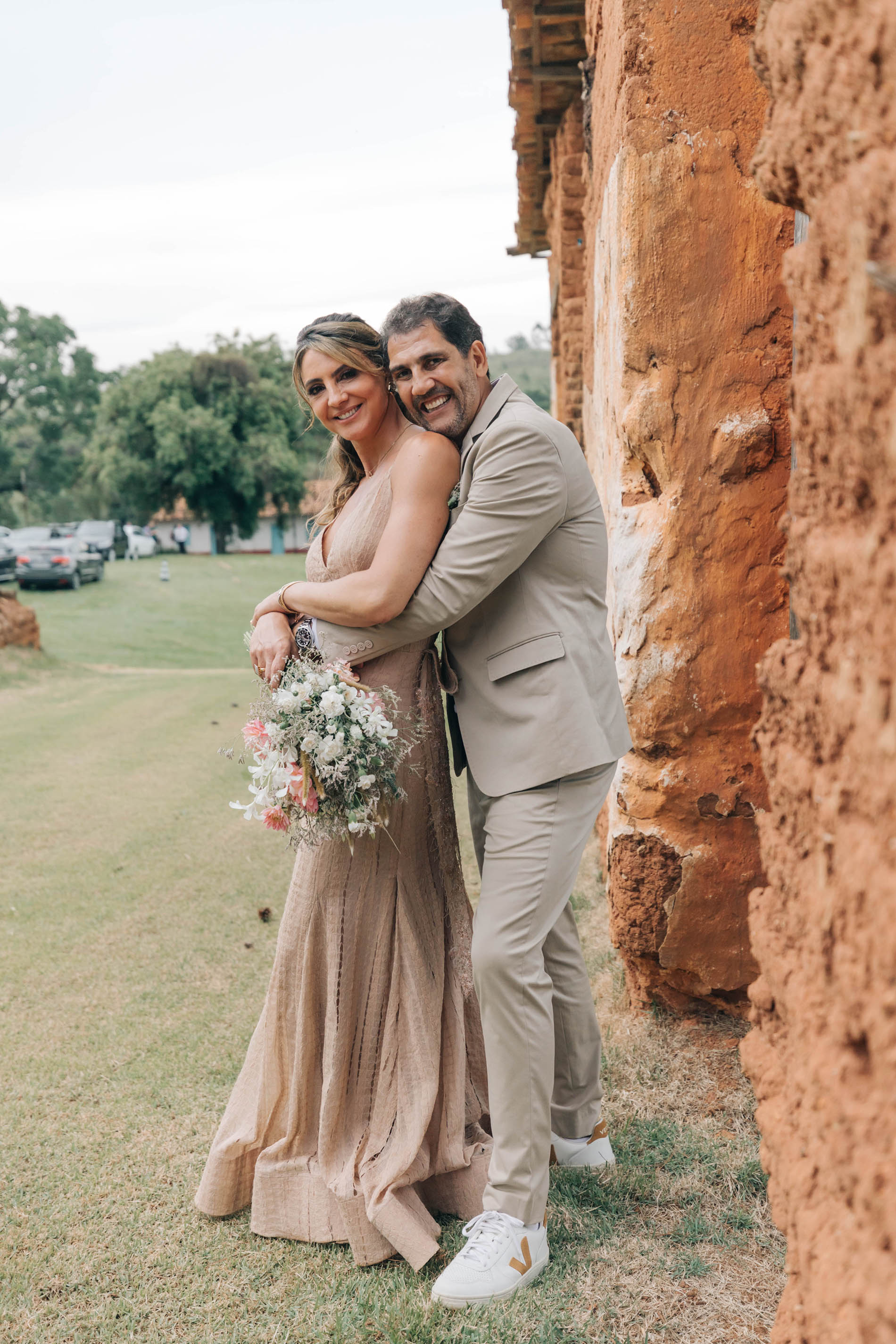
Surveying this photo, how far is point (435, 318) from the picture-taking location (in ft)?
8.39

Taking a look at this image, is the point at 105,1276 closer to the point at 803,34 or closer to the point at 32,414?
the point at 803,34

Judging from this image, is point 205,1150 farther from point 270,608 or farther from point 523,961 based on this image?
point 270,608

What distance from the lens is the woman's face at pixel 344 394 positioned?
2.66m

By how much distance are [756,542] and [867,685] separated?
2.05 meters

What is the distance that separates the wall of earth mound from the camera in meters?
12.8

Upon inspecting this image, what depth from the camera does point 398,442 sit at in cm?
272

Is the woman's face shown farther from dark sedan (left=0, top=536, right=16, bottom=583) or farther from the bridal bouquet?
dark sedan (left=0, top=536, right=16, bottom=583)

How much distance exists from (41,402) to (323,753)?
4528 centimetres

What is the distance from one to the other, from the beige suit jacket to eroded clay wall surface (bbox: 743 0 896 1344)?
0.91m

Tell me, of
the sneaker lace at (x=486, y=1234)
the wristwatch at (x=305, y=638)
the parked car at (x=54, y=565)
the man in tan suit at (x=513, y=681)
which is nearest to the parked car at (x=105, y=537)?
the parked car at (x=54, y=565)

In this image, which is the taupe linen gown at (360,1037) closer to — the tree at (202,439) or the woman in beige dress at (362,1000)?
the woman in beige dress at (362,1000)

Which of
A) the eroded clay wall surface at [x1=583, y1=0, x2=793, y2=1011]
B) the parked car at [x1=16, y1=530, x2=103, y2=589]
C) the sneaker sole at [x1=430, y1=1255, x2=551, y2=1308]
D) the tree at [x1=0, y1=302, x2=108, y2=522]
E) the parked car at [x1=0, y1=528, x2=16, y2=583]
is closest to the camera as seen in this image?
the sneaker sole at [x1=430, y1=1255, x2=551, y2=1308]

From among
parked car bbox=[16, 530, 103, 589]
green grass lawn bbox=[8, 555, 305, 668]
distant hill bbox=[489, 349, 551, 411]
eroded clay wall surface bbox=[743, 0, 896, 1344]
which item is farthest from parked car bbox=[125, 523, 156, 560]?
eroded clay wall surface bbox=[743, 0, 896, 1344]

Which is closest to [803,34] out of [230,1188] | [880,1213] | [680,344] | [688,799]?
[880,1213]
